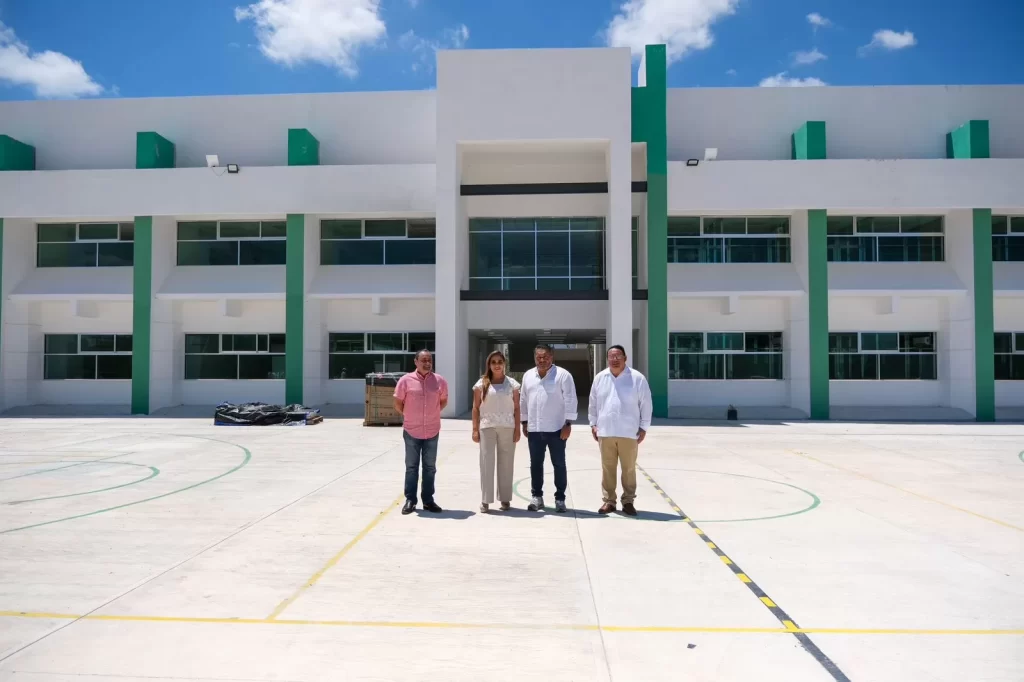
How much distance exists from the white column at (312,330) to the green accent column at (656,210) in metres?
11.8

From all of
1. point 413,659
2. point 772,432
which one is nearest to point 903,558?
point 413,659

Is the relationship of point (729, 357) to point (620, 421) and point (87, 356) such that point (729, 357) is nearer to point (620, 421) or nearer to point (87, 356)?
point (620, 421)

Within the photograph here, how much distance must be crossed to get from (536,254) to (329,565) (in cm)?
1890

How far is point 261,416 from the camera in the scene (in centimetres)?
1977

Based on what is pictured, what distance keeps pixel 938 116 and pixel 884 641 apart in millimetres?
26898

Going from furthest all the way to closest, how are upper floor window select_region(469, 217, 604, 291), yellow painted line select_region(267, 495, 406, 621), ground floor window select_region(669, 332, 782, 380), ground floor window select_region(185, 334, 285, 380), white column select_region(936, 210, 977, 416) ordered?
ground floor window select_region(185, 334, 285, 380), ground floor window select_region(669, 332, 782, 380), upper floor window select_region(469, 217, 604, 291), white column select_region(936, 210, 977, 416), yellow painted line select_region(267, 495, 406, 621)

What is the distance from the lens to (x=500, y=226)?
80.1ft

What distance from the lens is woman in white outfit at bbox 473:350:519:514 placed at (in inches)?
319

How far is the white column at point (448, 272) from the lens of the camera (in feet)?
71.2

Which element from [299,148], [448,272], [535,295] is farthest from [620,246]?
[299,148]

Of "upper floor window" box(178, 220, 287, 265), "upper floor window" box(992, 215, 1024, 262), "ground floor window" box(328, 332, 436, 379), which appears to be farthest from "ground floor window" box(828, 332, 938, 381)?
"upper floor window" box(178, 220, 287, 265)

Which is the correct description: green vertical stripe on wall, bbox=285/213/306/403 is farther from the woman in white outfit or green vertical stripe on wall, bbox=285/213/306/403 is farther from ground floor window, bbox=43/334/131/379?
the woman in white outfit

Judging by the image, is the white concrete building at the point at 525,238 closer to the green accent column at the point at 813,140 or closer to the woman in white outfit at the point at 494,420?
the green accent column at the point at 813,140

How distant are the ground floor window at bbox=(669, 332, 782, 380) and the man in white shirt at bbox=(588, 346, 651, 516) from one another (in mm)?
17382
